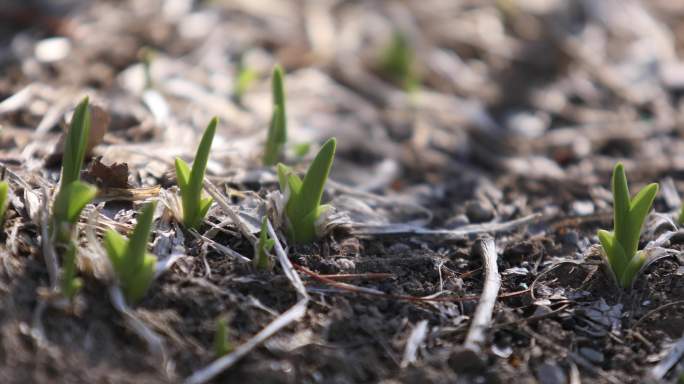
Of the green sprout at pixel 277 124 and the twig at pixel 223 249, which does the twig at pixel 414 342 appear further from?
the green sprout at pixel 277 124

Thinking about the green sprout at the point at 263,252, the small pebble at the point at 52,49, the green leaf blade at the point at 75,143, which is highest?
the green leaf blade at the point at 75,143

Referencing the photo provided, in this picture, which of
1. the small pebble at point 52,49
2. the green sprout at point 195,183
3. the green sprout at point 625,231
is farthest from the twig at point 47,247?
the small pebble at point 52,49

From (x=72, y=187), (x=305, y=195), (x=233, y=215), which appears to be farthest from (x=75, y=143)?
(x=305, y=195)

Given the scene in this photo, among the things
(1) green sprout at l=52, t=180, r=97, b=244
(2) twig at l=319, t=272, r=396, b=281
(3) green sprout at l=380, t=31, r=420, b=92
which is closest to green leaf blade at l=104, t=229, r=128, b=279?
(1) green sprout at l=52, t=180, r=97, b=244

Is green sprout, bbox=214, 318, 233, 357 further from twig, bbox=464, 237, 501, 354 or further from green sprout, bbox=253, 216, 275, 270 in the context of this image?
twig, bbox=464, 237, 501, 354

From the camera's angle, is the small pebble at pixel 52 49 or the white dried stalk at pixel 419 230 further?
the small pebble at pixel 52 49

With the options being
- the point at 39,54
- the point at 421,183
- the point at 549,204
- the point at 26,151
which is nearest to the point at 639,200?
the point at 549,204

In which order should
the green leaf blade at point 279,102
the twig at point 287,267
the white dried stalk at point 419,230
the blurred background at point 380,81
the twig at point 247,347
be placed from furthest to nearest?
the blurred background at point 380,81, the green leaf blade at point 279,102, the white dried stalk at point 419,230, the twig at point 287,267, the twig at point 247,347

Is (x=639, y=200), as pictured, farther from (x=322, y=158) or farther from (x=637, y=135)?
(x=637, y=135)
